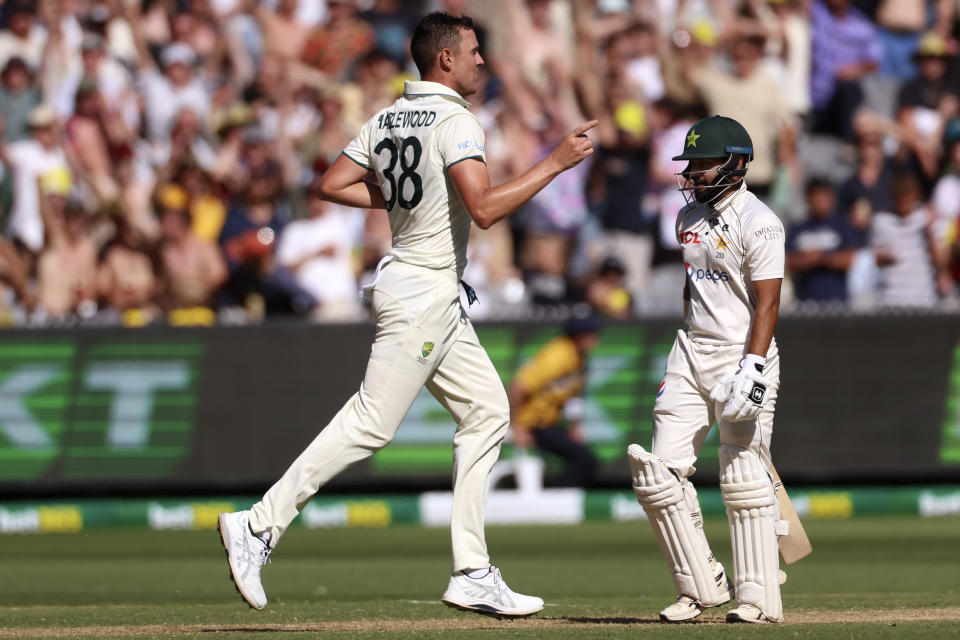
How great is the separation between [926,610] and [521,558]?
3983mm

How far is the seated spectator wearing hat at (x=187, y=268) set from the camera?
1398 centimetres

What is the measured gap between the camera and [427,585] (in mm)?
9156

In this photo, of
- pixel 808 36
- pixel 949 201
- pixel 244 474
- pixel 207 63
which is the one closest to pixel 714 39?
pixel 808 36

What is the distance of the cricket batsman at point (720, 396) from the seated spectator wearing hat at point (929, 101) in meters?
8.87

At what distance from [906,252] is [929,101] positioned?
7.25 feet

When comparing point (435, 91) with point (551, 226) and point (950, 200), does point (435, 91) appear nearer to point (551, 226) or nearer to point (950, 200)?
point (551, 226)

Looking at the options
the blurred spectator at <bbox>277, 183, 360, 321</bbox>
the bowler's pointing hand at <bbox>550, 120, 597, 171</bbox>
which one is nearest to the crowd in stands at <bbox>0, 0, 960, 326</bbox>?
the blurred spectator at <bbox>277, 183, 360, 321</bbox>

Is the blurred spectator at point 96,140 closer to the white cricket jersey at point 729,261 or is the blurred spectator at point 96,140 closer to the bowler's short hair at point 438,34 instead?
the bowler's short hair at point 438,34

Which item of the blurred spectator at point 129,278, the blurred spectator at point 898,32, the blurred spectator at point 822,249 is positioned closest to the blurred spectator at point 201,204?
the blurred spectator at point 129,278

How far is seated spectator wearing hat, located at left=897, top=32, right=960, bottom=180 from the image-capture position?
15.1 metres

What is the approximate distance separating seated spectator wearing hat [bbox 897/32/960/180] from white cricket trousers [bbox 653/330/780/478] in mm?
9014

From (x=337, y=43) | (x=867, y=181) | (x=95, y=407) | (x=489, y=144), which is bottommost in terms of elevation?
(x=95, y=407)

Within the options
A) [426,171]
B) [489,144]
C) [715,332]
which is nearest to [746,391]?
[715,332]

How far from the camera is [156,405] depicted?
13.3m
